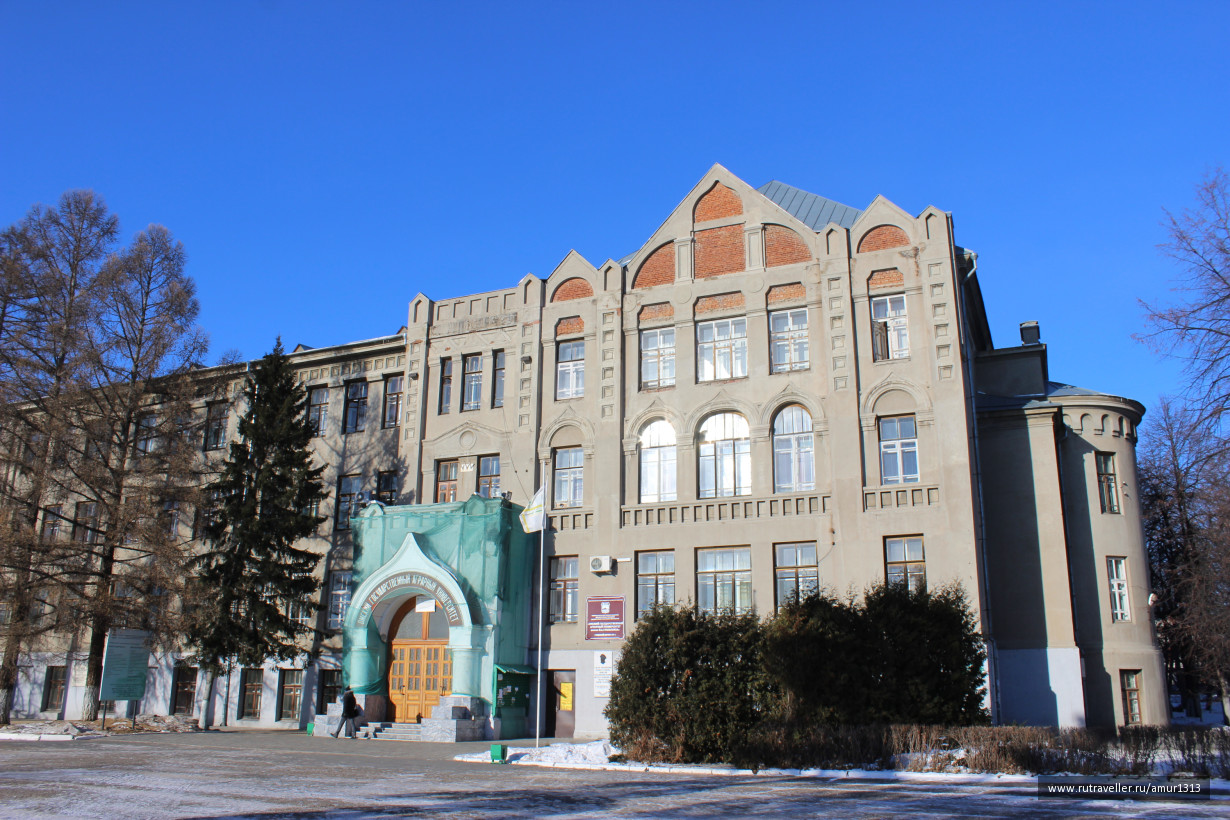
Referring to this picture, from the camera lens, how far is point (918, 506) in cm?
2597

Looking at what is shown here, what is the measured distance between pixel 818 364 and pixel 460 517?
11.8 m

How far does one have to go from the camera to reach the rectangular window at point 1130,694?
25609 millimetres

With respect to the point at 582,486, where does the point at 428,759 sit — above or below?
below

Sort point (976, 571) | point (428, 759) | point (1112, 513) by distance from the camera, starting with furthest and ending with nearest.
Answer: point (1112, 513) < point (976, 571) < point (428, 759)

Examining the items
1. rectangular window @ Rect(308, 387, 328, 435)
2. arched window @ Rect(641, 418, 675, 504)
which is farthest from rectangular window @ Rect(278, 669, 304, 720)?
arched window @ Rect(641, 418, 675, 504)

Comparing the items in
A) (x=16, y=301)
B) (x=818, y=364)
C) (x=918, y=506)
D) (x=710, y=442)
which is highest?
(x=16, y=301)

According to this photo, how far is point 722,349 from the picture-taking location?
30.0m

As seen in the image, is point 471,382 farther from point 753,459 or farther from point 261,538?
point 753,459

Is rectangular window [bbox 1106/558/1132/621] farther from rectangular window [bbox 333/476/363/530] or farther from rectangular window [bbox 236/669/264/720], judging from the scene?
rectangular window [bbox 236/669/264/720]

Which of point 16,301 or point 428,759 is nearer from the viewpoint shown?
point 428,759

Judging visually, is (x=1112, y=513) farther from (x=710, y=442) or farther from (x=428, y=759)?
(x=428, y=759)

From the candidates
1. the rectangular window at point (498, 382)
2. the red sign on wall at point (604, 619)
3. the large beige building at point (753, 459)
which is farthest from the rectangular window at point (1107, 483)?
the rectangular window at point (498, 382)

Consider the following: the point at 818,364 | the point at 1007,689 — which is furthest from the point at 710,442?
the point at 1007,689

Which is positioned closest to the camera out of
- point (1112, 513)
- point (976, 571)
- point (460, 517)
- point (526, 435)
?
point (976, 571)
